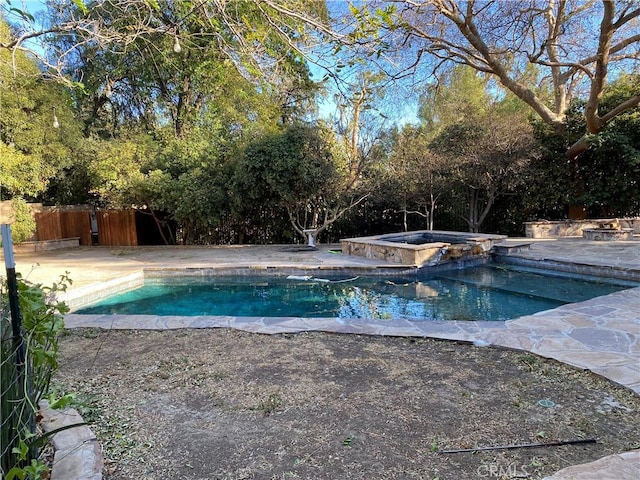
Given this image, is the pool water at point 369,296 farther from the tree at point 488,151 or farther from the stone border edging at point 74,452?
the stone border edging at point 74,452

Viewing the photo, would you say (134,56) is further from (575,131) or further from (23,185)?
(575,131)

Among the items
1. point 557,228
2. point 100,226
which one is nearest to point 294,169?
point 100,226

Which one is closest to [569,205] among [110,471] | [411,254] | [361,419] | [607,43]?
[607,43]

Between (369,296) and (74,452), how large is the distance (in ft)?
17.3

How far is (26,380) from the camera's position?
1753 millimetres

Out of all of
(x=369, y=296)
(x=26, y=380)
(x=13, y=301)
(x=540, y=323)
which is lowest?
(x=369, y=296)

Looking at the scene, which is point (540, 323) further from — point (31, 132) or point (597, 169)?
point (31, 132)

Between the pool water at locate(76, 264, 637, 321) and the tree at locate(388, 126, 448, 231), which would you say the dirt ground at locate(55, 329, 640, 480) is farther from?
the tree at locate(388, 126, 448, 231)

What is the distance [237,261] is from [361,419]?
22.8 ft

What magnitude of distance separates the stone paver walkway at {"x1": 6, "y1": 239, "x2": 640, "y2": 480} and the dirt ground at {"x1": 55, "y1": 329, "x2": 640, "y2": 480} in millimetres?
182

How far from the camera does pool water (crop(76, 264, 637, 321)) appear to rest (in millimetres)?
5961

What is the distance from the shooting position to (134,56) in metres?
12.9

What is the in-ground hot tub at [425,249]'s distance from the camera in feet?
26.9

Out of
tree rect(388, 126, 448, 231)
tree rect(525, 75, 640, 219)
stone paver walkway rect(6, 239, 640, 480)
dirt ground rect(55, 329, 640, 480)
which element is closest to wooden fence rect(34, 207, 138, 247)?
stone paver walkway rect(6, 239, 640, 480)
